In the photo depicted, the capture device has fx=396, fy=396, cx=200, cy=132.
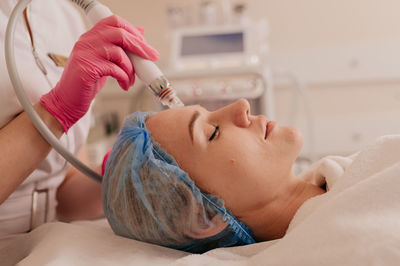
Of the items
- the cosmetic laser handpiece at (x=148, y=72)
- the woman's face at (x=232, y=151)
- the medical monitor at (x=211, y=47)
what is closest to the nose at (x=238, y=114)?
the woman's face at (x=232, y=151)

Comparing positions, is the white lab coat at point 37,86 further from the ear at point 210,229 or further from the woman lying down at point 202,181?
the ear at point 210,229

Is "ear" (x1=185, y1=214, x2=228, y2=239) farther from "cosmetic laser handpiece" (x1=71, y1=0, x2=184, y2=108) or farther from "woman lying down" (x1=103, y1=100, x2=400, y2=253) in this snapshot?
"cosmetic laser handpiece" (x1=71, y1=0, x2=184, y2=108)

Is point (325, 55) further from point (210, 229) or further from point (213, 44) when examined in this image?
point (210, 229)

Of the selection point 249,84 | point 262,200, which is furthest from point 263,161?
point 249,84

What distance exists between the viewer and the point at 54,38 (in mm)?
1176

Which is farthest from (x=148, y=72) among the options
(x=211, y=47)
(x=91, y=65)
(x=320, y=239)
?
(x=211, y=47)

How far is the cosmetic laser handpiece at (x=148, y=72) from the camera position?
2.96ft

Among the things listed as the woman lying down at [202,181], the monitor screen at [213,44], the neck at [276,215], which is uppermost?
the monitor screen at [213,44]

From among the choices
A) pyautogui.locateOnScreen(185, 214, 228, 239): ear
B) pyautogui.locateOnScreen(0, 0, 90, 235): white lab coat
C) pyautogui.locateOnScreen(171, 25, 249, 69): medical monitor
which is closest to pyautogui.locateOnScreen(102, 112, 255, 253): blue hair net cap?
pyautogui.locateOnScreen(185, 214, 228, 239): ear

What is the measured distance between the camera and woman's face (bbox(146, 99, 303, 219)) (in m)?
0.88

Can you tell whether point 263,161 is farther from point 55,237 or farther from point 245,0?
point 245,0

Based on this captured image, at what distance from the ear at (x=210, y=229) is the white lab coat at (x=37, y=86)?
451 mm

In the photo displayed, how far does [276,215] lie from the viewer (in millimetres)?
931

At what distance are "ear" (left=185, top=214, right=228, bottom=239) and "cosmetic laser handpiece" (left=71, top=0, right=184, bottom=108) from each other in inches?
11.4
